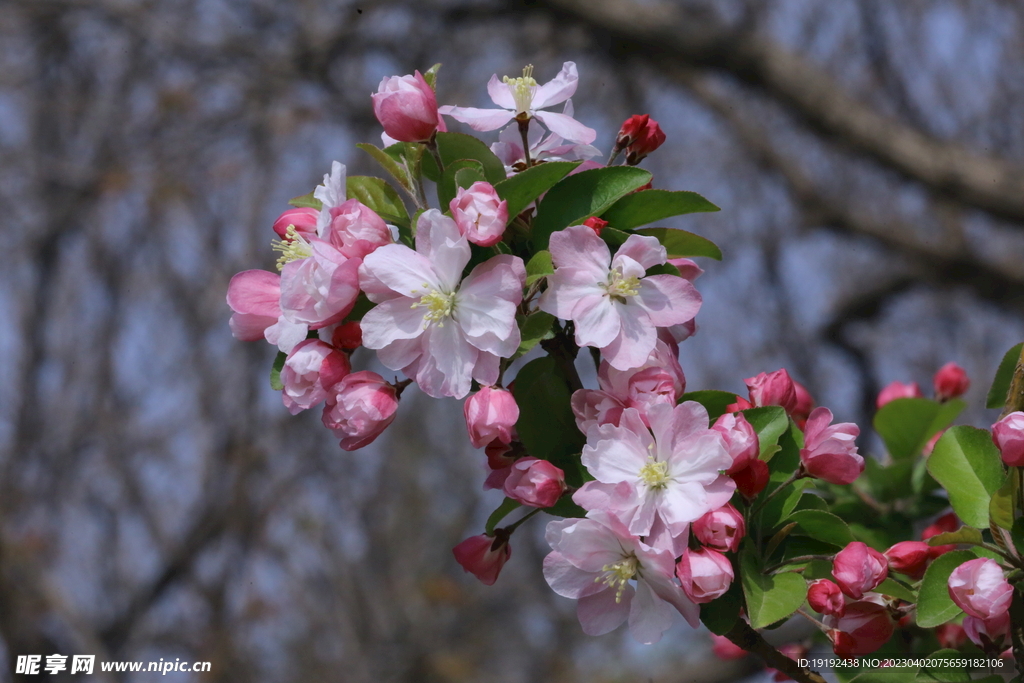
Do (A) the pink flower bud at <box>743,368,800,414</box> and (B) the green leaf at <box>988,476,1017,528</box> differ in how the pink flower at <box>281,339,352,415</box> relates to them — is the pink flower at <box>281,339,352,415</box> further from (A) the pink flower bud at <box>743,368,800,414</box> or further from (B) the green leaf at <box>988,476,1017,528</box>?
(B) the green leaf at <box>988,476,1017,528</box>

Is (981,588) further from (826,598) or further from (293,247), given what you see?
(293,247)

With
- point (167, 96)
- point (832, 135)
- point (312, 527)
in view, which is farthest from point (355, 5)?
point (312, 527)

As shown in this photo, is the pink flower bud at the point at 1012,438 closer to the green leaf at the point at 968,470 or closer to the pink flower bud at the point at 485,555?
the green leaf at the point at 968,470

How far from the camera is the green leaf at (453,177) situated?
0.83 metres

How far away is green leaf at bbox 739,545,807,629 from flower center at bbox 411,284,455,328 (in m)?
0.38

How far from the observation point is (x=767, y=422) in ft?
2.85

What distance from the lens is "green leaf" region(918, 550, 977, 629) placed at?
0.81 m

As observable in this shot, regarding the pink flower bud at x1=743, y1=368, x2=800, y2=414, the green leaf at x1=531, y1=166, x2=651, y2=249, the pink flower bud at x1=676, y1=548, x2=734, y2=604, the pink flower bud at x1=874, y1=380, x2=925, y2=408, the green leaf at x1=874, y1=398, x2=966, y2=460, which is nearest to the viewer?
the pink flower bud at x1=676, y1=548, x2=734, y2=604

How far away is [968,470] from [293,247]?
75 cm

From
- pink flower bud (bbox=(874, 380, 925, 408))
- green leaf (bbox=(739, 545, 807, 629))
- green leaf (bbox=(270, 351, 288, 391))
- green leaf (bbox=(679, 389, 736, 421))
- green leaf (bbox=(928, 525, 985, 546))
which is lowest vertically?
pink flower bud (bbox=(874, 380, 925, 408))

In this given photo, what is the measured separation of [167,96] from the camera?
4.90 meters

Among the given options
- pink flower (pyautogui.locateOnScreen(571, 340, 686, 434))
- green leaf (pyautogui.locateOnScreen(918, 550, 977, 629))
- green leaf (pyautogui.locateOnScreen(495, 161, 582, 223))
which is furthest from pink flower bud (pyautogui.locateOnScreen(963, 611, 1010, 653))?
green leaf (pyautogui.locateOnScreen(495, 161, 582, 223))

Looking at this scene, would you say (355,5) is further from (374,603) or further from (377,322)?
(377,322)

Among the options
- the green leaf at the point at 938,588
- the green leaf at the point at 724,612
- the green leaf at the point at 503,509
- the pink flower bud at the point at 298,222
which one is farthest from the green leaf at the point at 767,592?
the pink flower bud at the point at 298,222
